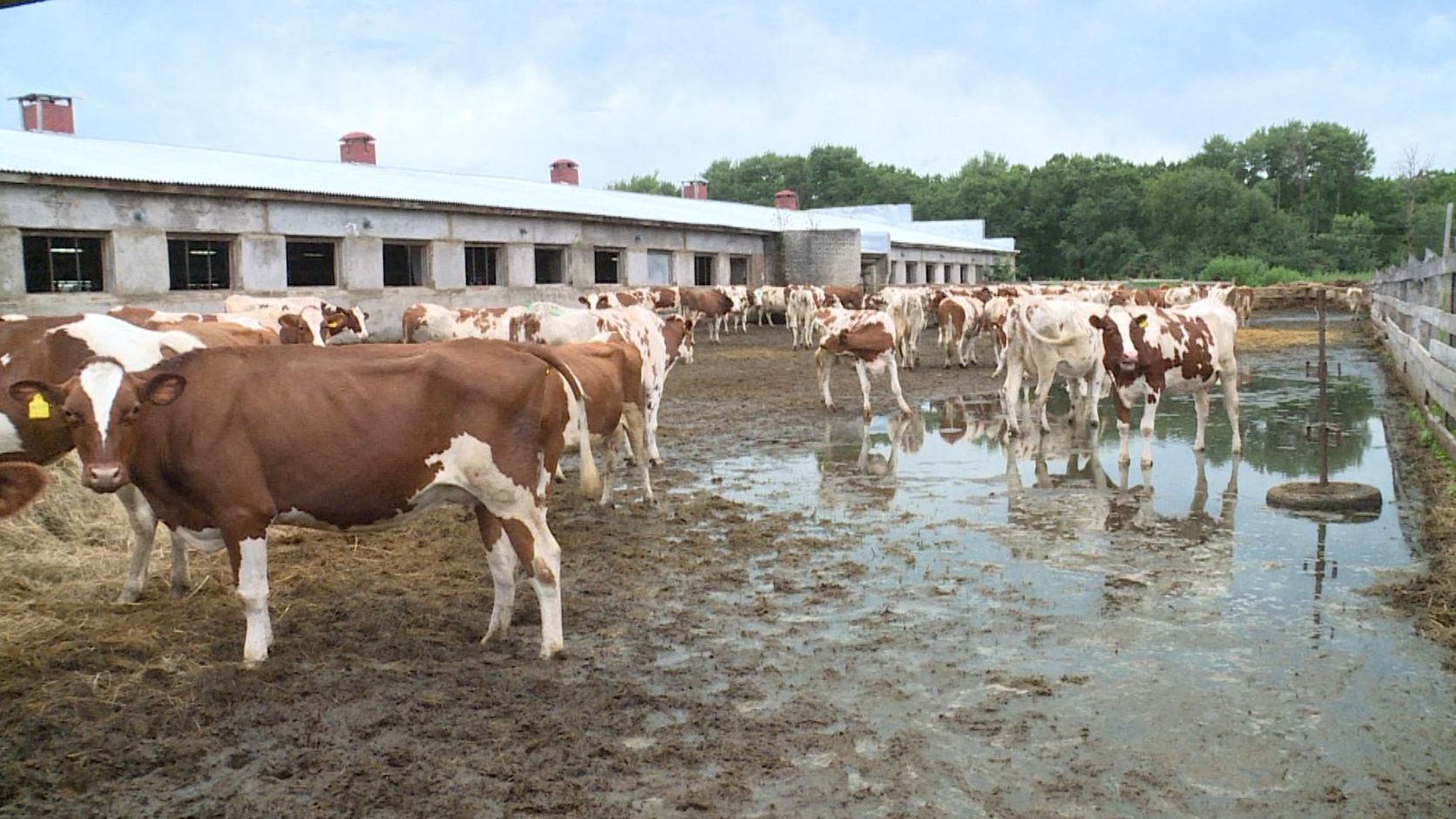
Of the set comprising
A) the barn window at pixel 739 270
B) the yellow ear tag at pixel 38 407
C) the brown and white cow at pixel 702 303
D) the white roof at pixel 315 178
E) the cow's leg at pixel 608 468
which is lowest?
the cow's leg at pixel 608 468

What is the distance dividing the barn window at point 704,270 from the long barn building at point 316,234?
2.9 inches

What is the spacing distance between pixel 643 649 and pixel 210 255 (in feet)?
66.7

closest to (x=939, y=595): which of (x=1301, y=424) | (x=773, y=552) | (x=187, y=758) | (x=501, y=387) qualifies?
(x=773, y=552)

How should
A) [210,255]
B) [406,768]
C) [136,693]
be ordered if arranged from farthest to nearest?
[210,255] → [136,693] → [406,768]

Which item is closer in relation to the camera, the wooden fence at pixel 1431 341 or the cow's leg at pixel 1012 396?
the wooden fence at pixel 1431 341

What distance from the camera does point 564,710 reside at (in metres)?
5.16

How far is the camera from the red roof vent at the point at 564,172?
49156 millimetres

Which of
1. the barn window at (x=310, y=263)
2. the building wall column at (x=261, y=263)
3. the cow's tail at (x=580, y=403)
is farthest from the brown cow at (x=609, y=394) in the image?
the barn window at (x=310, y=263)

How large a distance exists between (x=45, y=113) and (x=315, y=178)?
9604 mm

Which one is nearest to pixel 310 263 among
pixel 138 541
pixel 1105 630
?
pixel 138 541

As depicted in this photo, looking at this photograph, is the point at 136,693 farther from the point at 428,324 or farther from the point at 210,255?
the point at 210,255

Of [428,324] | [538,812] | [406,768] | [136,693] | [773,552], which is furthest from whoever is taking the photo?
[428,324]

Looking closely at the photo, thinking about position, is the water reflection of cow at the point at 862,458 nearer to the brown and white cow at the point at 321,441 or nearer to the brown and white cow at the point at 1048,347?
the brown and white cow at the point at 1048,347

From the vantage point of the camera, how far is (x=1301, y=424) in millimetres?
13766
